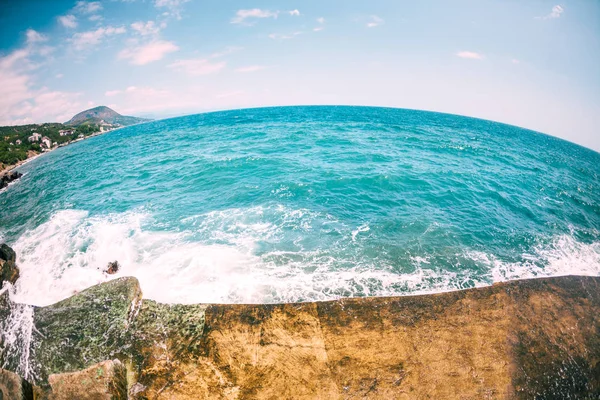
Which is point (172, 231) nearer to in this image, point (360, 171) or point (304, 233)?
point (304, 233)

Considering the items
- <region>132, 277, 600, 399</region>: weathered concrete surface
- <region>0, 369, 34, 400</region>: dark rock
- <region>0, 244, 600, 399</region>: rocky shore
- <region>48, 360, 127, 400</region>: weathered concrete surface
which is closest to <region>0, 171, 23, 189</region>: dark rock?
<region>0, 244, 600, 399</region>: rocky shore

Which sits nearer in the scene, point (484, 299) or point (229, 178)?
point (484, 299)

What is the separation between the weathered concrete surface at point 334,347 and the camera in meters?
6.12

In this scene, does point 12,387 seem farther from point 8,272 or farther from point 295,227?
point 295,227

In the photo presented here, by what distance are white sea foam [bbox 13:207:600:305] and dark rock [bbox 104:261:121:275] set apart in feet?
0.85

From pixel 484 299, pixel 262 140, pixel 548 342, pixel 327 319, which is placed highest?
pixel 262 140

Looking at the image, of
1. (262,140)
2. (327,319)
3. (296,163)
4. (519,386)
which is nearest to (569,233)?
(519,386)

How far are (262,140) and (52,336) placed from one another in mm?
36671

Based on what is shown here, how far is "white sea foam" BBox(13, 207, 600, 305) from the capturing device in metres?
10.5

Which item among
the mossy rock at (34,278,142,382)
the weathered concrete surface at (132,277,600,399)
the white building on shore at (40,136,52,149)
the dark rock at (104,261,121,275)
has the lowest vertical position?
the weathered concrete surface at (132,277,600,399)

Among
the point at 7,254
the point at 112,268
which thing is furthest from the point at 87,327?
the point at 7,254

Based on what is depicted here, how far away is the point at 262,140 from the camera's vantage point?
41.0 meters

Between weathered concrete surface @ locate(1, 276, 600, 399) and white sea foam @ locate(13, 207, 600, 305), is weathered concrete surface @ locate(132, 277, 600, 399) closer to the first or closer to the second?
weathered concrete surface @ locate(1, 276, 600, 399)

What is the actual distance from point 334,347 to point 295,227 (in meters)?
8.89
